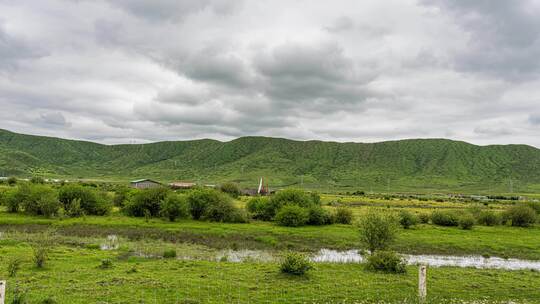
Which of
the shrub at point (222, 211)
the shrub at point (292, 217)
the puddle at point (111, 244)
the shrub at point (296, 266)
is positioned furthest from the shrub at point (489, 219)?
the puddle at point (111, 244)

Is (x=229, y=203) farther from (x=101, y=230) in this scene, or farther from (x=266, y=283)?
(x=266, y=283)

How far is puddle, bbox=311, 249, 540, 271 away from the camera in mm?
45500

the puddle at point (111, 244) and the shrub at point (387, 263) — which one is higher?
the shrub at point (387, 263)

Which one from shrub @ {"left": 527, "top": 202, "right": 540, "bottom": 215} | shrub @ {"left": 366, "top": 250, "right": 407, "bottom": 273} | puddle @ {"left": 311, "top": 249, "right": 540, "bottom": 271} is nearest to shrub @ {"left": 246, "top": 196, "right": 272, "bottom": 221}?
puddle @ {"left": 311, "top": 249, "right": 540, "bottom": 271}

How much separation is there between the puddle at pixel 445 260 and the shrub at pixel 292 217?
20094 mm

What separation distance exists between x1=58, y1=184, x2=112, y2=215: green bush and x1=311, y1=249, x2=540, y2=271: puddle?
53.3m

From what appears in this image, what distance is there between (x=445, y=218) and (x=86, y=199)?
258ft

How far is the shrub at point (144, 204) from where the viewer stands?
267 feet

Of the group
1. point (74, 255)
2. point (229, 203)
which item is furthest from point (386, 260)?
point (229, 203)

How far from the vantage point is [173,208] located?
252 feet

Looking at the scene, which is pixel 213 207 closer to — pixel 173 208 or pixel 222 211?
pixel 222 211

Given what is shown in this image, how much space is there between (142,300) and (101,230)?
4679 centimetres

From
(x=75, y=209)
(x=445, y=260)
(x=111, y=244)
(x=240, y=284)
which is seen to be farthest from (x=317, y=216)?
(x=75, y=209)

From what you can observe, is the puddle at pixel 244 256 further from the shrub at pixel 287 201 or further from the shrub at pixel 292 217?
the shrub at pixel 287 201
